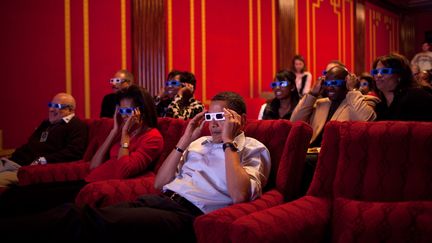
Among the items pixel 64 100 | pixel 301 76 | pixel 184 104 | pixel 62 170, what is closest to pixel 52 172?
pixel 62 170

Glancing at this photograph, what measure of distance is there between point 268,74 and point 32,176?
4358 mm

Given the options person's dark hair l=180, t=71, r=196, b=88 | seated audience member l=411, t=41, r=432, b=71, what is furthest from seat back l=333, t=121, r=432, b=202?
seated audience member l=411, t=41, r=432, b=71

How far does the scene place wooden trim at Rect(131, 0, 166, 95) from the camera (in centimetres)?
454

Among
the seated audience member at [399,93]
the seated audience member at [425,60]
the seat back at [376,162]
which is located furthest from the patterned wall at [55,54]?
the seated audience member at [425,60]

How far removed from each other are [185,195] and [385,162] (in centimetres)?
83

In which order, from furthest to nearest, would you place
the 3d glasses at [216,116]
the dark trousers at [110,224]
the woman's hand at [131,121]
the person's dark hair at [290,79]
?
the person's dark hair at [290,79] → the woman's hand at [131,121] → the 3d glasses at [216,116] → the dark trousers at [110,224]

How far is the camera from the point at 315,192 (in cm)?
186

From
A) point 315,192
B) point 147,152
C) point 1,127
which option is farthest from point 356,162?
point 1,127

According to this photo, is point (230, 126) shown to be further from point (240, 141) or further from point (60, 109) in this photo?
point (60, 109)

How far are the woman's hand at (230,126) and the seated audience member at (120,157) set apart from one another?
704mm

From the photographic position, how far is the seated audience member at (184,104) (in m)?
3.54

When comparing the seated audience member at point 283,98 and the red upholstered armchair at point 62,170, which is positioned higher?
the seated audience member at point 283,98

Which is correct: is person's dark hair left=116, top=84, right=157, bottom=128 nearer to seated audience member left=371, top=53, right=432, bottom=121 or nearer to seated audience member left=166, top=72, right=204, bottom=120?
seated audience member left=166, top=72, right=204, bottom=120

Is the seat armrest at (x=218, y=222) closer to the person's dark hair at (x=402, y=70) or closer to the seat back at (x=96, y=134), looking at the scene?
the person's dark hair at (x=402, y=70)
